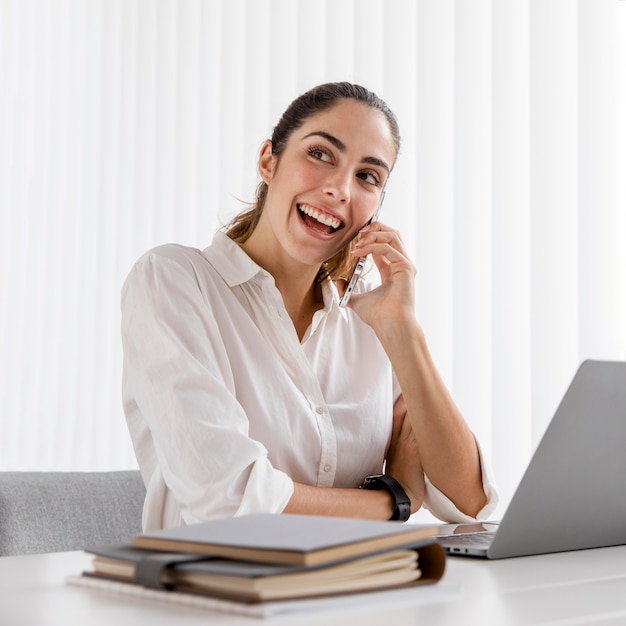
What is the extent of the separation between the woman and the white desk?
→ 529 mm

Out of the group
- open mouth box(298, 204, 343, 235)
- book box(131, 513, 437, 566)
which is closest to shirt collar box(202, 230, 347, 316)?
open mouth box(298, 204, 343, 235)

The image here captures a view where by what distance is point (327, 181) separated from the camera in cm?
183

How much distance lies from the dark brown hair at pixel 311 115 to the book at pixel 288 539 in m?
1.26

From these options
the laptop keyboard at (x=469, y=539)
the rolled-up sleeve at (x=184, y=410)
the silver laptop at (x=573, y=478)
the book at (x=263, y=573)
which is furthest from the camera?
the rolled-up sleeve at (x=184, y=410)

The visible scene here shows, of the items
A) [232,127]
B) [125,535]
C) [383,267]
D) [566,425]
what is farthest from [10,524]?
→ [232,127]

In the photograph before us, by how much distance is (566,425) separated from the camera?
3.15 feet

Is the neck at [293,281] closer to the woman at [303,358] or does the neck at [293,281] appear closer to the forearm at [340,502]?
the woman at [303,358]

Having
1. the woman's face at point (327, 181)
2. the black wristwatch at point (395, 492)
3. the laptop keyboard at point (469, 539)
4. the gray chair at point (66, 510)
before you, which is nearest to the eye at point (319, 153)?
the woman's face at point (327, 181)

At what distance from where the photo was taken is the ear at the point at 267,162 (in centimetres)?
196

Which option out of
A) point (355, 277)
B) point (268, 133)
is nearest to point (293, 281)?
point (355, 277)

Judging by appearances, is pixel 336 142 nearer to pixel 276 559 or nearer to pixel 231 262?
pixel 231 262

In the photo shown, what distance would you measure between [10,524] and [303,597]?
4.06ft

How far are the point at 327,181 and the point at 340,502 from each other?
0.64 m

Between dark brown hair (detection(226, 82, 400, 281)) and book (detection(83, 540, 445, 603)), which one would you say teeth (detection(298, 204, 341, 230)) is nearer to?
dark brown hair (detection(226, 82, 400, 281))
